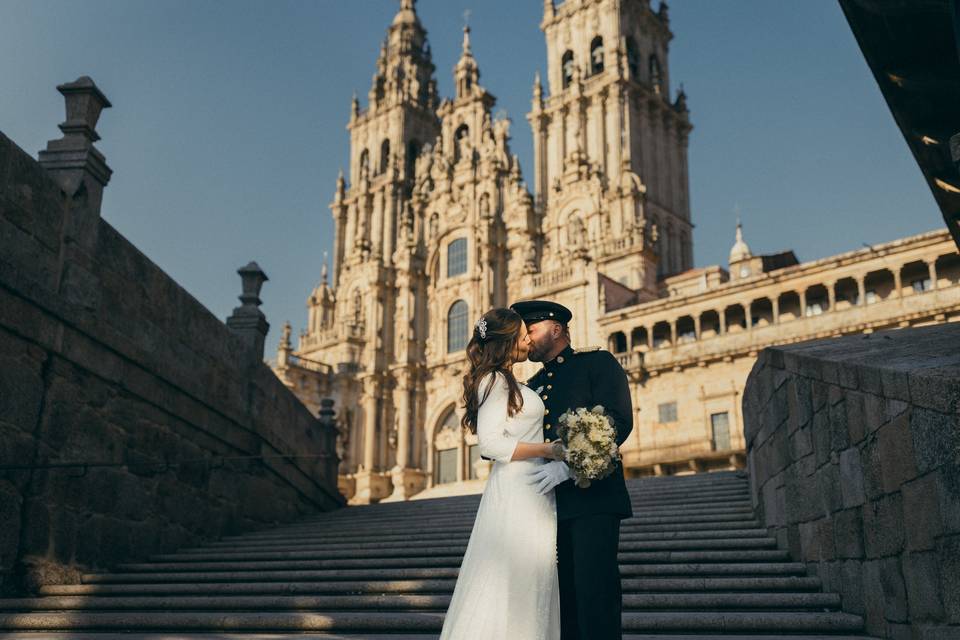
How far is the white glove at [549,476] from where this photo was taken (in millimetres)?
3820

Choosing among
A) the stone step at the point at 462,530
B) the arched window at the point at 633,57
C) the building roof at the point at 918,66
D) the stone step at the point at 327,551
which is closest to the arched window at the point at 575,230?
the arched window at the point at 633,57

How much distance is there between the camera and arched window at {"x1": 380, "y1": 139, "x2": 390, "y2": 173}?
173 feet

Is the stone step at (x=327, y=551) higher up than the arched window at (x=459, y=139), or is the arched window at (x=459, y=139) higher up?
the arched window at (x=459, y=139)

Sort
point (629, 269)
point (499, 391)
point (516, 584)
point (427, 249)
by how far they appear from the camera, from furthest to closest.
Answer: point (427, 249)
point (629, 269)
point (499, 391)
point (516, 584)

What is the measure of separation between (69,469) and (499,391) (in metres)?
6.02

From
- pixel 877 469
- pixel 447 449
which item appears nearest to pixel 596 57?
pixel 447 449

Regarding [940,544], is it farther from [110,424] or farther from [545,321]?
[110,424]

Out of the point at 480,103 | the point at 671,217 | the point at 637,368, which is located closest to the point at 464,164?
the point at 480,103

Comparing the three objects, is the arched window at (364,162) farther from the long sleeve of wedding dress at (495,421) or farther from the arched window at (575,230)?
the long sleeve of wedding dress at (495,421)

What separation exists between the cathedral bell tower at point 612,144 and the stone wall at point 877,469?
29.3m

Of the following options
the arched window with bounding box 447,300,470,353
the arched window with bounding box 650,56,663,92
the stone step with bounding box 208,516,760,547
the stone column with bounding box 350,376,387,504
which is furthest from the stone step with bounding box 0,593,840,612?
the arched window with bounding box 650,56,663,92

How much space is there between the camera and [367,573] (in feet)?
26.6

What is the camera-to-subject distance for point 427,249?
46250 mm

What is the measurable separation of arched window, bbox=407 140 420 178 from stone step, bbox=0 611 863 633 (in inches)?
1855
